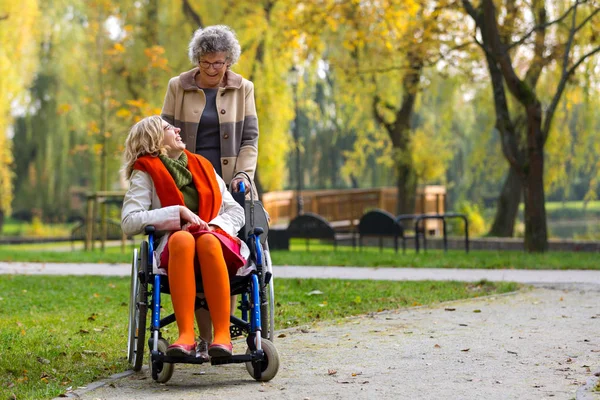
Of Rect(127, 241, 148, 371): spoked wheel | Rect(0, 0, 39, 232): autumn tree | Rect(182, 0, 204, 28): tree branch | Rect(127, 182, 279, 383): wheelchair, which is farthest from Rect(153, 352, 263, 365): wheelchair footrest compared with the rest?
Rect(0, 0, 39, 232): autumn tree

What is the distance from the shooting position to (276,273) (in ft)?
39.2

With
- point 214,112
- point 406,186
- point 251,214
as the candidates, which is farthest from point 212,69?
point 406,186

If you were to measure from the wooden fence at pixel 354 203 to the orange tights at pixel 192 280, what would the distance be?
21668 mm

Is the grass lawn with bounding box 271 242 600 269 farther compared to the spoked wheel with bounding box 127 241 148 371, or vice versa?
the grass lawn with bounding box 271 242 600 269

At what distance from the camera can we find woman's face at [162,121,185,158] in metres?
5.60

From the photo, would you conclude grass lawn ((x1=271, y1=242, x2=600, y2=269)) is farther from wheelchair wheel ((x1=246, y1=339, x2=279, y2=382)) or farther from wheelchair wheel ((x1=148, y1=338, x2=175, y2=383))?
wheelchair wheel ((x1=148, y1=338, x2=175, y2=383))

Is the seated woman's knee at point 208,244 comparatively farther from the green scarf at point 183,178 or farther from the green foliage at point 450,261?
the green foliage at point 450,261

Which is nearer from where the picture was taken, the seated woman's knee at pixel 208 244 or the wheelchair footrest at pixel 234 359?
the wheelchair footrest at pixel 234 359

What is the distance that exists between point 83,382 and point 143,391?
0.41m

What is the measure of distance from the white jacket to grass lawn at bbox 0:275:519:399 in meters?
0.85

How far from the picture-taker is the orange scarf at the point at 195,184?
5500mm

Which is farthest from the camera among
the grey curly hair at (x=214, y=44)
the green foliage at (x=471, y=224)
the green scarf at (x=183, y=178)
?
the green foliage at (x=471, y=224)

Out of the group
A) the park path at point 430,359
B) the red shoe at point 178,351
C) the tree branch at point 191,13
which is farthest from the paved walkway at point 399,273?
the tree branch at point 191,13

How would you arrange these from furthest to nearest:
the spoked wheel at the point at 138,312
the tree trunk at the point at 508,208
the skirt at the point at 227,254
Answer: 1. the tree trunk at the point at 508,208
2. the spoked wheel at the point at 138,312
3. the skirt at the point at 227,254
